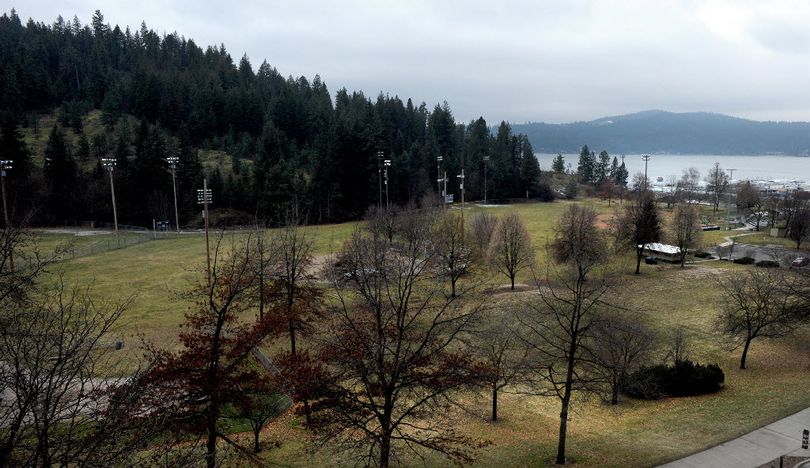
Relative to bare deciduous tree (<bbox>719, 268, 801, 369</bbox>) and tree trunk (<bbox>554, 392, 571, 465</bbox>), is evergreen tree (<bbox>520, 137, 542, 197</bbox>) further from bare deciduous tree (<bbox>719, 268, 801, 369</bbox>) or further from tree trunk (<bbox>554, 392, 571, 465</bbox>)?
tree trunk (<bbox>554, 392, 571, 465</bbox>)

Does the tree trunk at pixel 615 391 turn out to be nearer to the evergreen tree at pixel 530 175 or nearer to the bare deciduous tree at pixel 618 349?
the bare deciduous tree at pixel 618 349

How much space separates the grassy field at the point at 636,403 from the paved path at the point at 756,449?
0.41m

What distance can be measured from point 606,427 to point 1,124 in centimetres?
9665

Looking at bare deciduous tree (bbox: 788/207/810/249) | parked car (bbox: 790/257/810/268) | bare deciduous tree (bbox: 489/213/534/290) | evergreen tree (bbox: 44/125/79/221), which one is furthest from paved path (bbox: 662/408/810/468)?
evergreen tree (bbox: 44/125/79/221)

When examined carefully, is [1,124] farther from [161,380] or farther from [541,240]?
[161,380]

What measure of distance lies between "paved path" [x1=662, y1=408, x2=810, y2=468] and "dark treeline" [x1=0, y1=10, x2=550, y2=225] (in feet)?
111

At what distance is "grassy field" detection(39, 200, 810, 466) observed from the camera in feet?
61.1

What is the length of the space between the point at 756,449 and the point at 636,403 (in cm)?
640

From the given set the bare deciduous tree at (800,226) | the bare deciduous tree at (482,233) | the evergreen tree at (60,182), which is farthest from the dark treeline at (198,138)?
the bare deciduous tree at (800,226)

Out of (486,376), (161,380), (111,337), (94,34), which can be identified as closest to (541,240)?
(111,337)

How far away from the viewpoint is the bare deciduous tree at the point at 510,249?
43688 mm

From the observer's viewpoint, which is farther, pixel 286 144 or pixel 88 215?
pixel 286 144

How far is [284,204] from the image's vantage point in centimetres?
7025

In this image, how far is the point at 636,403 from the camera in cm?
2442
